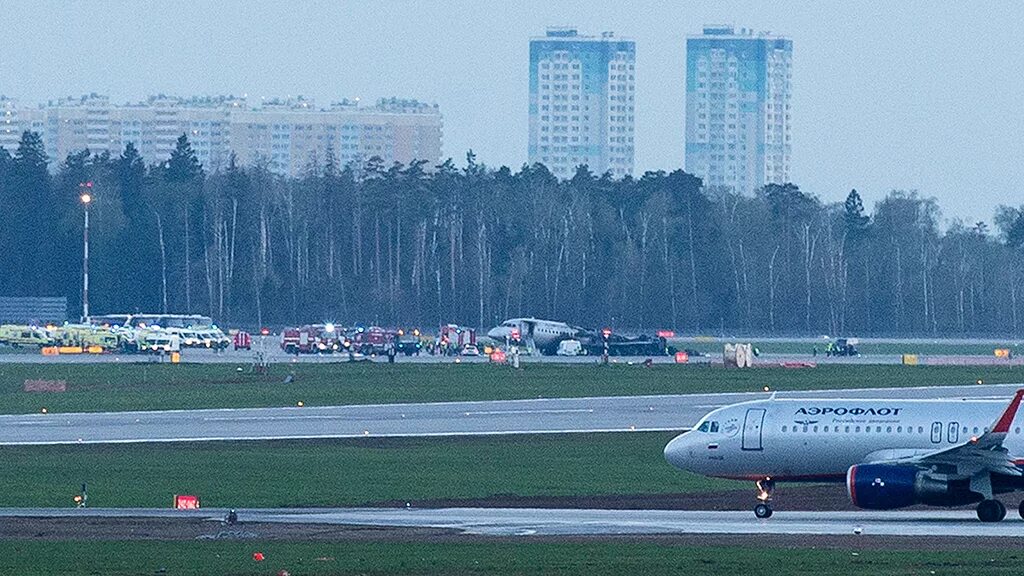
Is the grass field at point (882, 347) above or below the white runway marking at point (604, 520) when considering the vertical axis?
above

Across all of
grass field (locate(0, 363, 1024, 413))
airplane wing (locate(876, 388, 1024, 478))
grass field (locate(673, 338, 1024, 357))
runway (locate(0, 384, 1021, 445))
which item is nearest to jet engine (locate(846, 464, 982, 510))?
airplane wing (locate(876, 388, 1024, 478))

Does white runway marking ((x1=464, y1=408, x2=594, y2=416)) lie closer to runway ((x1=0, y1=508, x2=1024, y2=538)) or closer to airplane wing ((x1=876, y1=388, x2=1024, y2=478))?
runway ((x1=0, y1=508, x2=1024, y2=538))

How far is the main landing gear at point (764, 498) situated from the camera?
5058 cm

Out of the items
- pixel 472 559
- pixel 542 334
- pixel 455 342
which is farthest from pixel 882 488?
pixel 542 334

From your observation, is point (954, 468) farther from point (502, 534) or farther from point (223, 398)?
point (223, 398)

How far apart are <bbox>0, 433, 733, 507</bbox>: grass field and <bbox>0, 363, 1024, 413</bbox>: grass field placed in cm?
1916

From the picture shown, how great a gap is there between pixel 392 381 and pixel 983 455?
57.7 meters

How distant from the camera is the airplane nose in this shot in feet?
174

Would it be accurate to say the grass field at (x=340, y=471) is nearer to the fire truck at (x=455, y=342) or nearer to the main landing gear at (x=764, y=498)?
the main landing gear at (x=764, y=498)

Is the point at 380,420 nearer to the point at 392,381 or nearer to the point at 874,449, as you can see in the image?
the point at 392,381

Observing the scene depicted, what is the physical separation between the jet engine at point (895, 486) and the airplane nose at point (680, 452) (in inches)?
197

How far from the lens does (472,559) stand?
136 ft

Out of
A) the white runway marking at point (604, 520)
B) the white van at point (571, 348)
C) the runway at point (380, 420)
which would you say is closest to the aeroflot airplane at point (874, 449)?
the white runway marking at point (604, 520)

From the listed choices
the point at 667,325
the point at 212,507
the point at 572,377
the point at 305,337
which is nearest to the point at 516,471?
the point at 212,507
